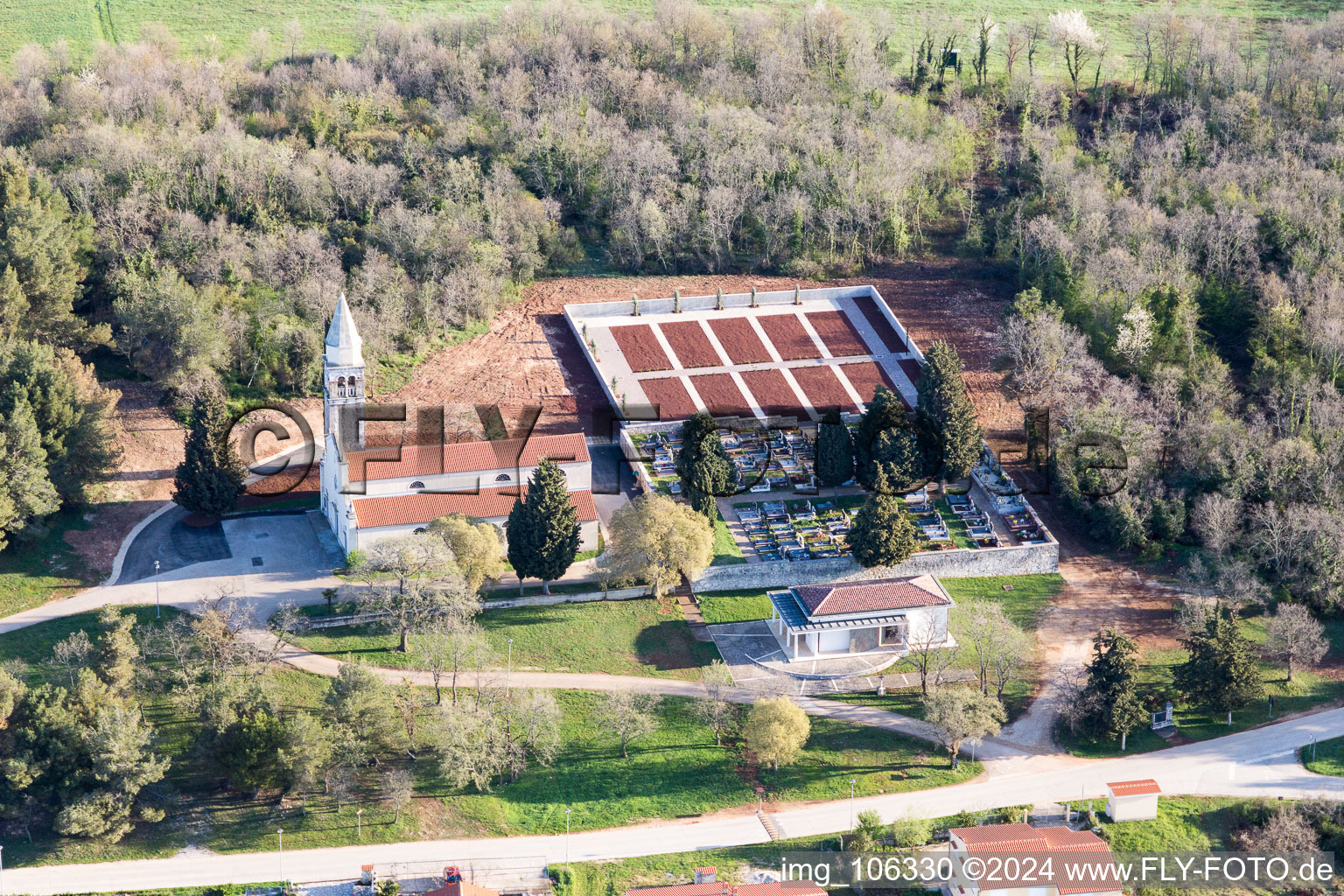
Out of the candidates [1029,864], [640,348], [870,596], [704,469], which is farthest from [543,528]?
[1029,864]

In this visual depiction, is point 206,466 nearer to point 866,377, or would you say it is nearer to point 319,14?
point 866,377

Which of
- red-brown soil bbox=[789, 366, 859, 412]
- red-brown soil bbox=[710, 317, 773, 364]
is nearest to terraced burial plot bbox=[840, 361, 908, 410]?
red-brown soil bbox=[789, 366, 859, 412]

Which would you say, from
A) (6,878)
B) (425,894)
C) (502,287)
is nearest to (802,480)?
(502,287)

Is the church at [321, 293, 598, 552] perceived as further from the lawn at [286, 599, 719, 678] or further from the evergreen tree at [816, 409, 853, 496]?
the evergreen tree at [816, 409, 853, 496]

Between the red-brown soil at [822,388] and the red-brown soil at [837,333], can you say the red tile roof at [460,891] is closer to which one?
the red-brown soil at [822,388]

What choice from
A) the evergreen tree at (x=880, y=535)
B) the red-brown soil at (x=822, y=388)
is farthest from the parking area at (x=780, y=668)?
the red-brown soil at (x=822, y=388)

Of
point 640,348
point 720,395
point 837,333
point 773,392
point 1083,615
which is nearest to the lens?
point 1083,615
